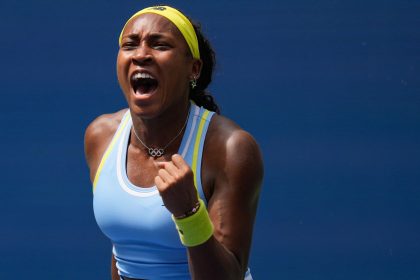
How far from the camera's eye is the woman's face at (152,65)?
1924 mm

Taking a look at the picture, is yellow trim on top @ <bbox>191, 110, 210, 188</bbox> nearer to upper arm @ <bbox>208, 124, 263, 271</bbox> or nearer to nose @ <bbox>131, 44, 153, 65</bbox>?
upper arm @ <bbox>208, 124, 263, 271</bbox>

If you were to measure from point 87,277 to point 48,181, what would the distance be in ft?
1.03

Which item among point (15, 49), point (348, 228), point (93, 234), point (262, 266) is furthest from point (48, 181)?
point (348, 228)

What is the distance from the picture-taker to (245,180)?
1.89m

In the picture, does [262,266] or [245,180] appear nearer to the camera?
[245,180]

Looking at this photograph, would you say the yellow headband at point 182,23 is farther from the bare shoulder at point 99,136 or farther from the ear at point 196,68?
the bare shoulder at point 99,136

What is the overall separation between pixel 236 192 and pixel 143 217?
0.19 metres

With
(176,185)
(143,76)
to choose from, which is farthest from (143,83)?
(176,185)

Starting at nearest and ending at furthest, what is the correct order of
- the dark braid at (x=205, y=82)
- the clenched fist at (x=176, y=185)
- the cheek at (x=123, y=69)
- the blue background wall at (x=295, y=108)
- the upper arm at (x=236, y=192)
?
the clenched fist at (x=176, y=185)
the upper arm at (x=236, y=192)
the cheek at (x=123, y=69)
the dark braid at (x=205, y=82)
the blue background wall at (x=295, y=108)

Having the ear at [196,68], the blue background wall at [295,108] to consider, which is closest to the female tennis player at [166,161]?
the ear at [196,68]

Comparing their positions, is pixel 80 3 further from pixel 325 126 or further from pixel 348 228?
pixel 348 228

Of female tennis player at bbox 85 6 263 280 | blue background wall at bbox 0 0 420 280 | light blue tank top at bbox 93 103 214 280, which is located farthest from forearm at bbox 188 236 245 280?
blue background wall at bbox 0 0 420 280

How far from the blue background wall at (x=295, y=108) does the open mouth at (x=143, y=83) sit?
944 millimetres

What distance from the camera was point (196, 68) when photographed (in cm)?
206
